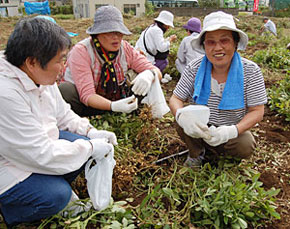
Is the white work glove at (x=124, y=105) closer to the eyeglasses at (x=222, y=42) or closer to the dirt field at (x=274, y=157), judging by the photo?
the dirt field at (x=274, y=157)

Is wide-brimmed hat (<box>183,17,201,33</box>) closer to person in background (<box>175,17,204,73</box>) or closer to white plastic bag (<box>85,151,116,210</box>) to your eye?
person in background (<box>175,17,204,73</box>)

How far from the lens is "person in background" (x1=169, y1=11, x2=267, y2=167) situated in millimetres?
1530

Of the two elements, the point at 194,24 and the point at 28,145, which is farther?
the point at 194,24

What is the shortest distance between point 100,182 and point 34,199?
32 centimetres

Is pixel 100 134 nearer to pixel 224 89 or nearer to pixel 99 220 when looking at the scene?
pixel 99 220

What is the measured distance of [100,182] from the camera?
54.5 inches

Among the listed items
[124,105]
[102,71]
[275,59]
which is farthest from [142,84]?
[275,59]

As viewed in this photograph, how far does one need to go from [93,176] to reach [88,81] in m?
0.79

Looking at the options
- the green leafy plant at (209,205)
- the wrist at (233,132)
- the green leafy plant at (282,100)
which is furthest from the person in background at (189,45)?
the green leafy plant at (209,205)

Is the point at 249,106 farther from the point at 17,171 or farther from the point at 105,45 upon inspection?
the point at 17,171

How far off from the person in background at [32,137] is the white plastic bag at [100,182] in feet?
0.22

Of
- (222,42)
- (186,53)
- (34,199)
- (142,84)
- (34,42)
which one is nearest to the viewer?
(34,42)

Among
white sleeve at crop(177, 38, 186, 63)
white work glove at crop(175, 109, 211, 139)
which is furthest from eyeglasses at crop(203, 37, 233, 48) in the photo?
white sleeve at crop(177, 38, 186, 63)

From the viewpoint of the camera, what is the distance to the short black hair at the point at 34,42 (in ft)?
3.69
